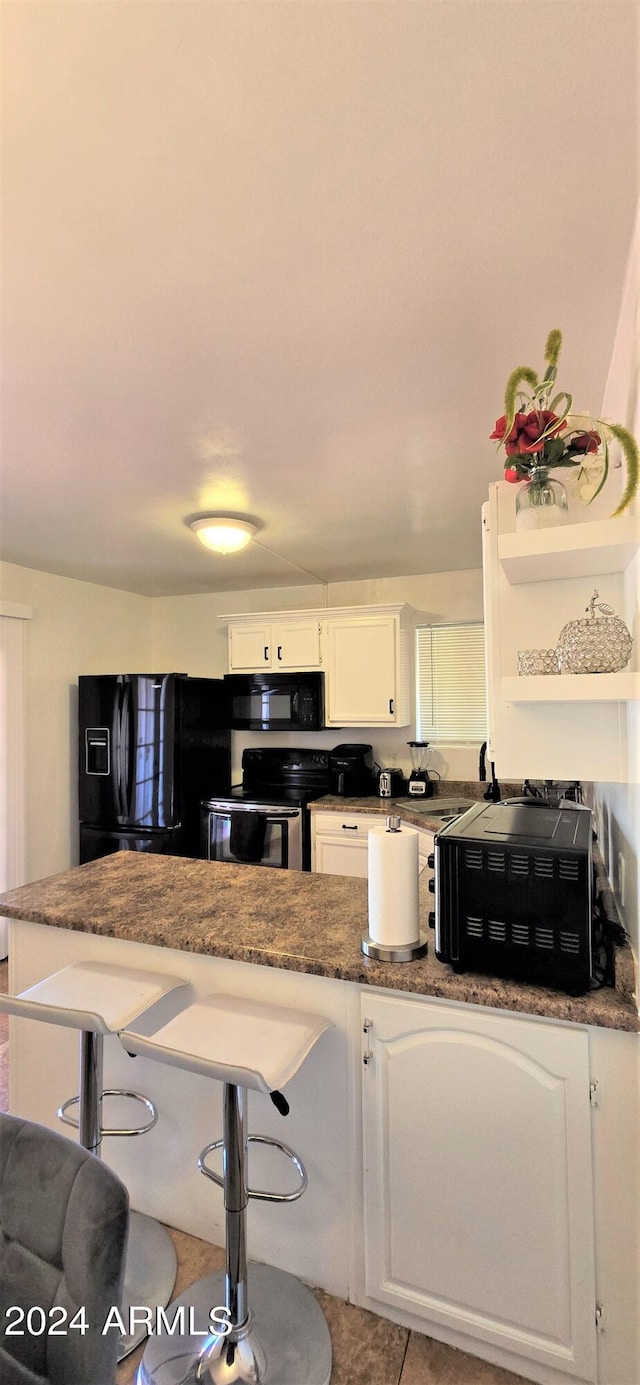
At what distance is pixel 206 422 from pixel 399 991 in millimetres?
1661

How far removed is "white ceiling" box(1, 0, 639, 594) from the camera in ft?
2.59

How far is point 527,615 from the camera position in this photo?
139 cm

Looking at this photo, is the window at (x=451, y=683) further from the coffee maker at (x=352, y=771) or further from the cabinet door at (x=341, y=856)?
the cabinet door at (x=341, y=856)

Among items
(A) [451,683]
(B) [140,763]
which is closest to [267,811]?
(B) [140,763]

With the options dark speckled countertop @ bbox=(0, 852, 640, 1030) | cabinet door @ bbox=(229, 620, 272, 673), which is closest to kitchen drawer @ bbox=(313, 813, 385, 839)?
cabinet door @ bbox=(229, 620, 272, 673)

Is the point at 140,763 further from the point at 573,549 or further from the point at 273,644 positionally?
the point at 573,549

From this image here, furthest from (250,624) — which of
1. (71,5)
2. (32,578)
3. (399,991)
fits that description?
(71,5)

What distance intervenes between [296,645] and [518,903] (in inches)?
115

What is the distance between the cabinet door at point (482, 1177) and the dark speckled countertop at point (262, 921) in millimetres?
67

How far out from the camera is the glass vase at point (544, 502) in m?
1.22

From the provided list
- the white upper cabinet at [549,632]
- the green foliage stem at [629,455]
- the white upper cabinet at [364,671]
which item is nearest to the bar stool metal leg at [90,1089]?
the white upper cabinet at [549,632]

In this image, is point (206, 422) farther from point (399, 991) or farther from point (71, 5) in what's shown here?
point (399, 991)

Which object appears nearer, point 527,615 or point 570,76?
point 570,76

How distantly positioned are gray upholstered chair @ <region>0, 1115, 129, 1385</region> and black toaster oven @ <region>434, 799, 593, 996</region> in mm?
787
